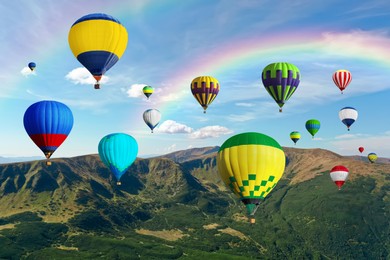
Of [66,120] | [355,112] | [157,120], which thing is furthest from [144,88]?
[355,112]

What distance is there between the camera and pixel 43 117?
77438mm

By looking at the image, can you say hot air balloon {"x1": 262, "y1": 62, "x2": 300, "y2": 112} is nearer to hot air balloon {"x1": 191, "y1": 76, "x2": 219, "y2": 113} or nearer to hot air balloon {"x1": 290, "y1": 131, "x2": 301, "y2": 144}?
hot air balloon {"x1": 191, "y1": 76, "x2": 219, "y2": 113}

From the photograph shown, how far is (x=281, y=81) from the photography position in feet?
288

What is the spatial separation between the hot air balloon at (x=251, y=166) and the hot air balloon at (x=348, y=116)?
9641 cm

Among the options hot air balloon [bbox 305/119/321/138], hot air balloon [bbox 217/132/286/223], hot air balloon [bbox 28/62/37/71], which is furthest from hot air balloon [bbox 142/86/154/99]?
hot air balloon [bbox 217/132/286/223]

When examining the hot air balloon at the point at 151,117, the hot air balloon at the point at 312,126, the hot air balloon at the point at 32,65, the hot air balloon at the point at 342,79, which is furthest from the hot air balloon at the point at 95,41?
the hot air balloon at the point at 32,65

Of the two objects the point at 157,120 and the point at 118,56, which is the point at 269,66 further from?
the point at 157,120

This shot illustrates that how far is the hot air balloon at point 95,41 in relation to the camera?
71.5 m

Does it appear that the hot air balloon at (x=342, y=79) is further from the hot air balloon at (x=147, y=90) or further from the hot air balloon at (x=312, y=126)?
the hot air balloon at (x=147, y=90)

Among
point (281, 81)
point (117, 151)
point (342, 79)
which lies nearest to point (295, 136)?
point (342, 79)

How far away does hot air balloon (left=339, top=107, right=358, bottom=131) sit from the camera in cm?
14238

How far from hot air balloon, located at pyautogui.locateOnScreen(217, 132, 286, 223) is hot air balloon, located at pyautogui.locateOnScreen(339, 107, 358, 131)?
316 feet

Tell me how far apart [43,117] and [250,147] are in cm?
4741

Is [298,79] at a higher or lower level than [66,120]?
higher
